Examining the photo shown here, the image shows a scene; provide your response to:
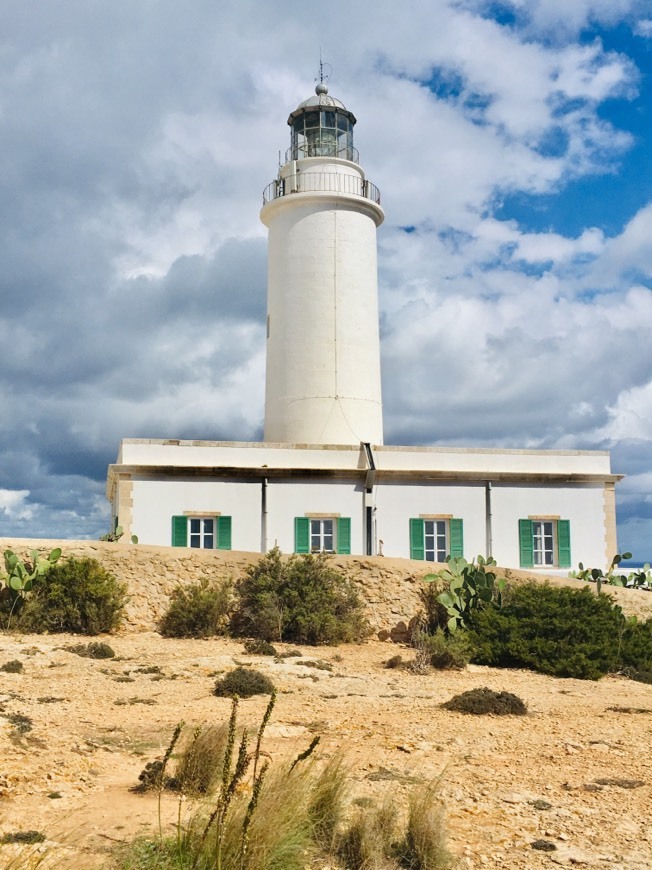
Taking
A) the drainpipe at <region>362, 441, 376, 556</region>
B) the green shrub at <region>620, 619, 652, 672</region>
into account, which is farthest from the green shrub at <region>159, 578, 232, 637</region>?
the drainpipe at <region>362, 441, 376, 556</region>

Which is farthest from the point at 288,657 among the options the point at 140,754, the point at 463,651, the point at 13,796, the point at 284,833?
the point at 284,833

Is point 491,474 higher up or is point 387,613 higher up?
point 491,474

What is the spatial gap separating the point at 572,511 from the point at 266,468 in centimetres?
779

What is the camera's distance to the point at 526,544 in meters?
21.2

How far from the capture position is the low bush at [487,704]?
30.5 ft

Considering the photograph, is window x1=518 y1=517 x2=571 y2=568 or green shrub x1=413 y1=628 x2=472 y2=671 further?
window x1=518 y1=517 x2=571 y2=568

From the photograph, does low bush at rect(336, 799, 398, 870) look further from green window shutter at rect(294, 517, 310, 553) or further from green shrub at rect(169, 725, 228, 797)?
green window shutter at rect(294, 517, 310, 553)

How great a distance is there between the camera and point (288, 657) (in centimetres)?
1233

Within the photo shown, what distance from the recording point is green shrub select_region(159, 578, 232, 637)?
45.1 ft

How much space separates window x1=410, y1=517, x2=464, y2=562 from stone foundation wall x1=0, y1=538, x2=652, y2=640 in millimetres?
5303

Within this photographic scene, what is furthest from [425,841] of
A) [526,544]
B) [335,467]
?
[526,544]

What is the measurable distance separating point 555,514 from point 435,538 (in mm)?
3153

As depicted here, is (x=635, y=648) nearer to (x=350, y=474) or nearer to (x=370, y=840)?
(x=350, y=474)

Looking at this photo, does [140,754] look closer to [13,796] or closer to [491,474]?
[13,796]
